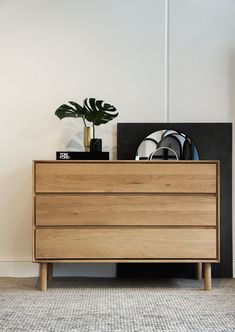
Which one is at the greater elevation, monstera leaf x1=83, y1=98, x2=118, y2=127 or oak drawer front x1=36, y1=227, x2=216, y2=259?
monstera leaf x1=83, y1=98, x2=118, y2=127

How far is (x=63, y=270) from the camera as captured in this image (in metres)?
3.07

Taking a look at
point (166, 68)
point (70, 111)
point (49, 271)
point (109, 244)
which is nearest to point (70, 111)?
point (70, 111)

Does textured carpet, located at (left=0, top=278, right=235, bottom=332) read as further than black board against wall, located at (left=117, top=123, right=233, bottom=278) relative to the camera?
No

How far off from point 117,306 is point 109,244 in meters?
0.42

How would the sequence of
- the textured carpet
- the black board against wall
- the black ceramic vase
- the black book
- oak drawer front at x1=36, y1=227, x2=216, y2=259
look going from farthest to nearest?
1. the black board against wall
2. the black ceramic vase
3. the black book
4. oak drawer front at x1=36, y1=227, x2=216, y2=259
5. the textured carpet

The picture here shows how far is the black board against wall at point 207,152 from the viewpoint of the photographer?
3059 millimetres

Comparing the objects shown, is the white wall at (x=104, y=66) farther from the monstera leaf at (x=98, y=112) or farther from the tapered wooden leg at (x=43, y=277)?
the tapered wooden leg at (x=43, y=277)

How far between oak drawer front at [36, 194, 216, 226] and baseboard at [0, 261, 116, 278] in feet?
1.90

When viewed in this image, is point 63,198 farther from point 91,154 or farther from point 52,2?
point 52,2

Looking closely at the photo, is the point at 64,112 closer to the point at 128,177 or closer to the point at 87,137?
the point at 87,137

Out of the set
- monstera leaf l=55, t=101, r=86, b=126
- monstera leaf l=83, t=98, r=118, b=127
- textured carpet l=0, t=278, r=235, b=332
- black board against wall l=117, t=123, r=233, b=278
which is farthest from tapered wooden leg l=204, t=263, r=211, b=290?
monstera leaf l=55, t=101, r=86, b=126

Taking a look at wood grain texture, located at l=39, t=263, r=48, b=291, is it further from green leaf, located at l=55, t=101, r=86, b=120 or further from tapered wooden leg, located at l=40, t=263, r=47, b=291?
green leaf, located at l=55, t=101, r=86, b=120

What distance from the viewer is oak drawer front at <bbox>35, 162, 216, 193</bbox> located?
2.62 meters

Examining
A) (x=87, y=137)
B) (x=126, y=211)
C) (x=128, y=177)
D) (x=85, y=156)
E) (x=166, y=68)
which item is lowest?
(x=126, y=211)
